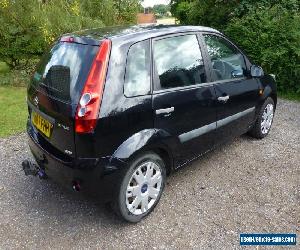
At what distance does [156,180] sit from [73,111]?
1.13 m

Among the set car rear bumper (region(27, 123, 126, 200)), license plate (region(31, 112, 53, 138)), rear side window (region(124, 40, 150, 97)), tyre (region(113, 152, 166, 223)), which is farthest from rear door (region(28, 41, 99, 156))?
tyre (region(113, 152, 166, 223))

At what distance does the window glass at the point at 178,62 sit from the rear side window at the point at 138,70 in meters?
0.12

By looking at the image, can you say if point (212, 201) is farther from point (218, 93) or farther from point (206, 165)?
point (218, 93)

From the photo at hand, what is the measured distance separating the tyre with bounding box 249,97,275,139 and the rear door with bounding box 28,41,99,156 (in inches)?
116

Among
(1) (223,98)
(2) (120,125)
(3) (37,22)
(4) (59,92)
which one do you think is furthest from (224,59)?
(3) (37,22)

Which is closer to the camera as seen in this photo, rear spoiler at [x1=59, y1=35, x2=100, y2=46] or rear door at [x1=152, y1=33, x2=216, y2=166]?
rear spoiler at [x1=59, y1=35, x2=100, y2=46]

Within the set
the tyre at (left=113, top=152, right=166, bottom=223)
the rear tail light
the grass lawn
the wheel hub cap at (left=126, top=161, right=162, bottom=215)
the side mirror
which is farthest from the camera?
the grass lawn

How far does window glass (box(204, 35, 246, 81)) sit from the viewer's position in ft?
12.6

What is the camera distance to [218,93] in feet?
12.5

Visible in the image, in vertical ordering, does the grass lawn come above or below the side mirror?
below

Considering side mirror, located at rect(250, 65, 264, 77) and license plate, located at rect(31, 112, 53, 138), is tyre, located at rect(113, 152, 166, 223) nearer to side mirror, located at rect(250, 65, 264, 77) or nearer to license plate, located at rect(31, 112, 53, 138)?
license plate, located at rect(31, 112, 53, 138)

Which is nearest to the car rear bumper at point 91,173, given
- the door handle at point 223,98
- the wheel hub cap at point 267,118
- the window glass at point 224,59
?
the door handle at point 223,98

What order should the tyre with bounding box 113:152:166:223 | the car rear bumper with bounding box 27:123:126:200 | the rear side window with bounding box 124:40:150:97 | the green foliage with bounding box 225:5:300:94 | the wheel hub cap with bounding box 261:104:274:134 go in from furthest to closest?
the green foliage with bounding box 225:5:300:94, the wheel hub cap with bounding box 261:104:274:134, the tyre with bounding box 113:152:166:223, the rear side window with bounding box 124:40:150:97, the car rear bumper with bounding box 27:123:126:200

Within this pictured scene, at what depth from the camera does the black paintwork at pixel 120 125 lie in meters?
2.78
